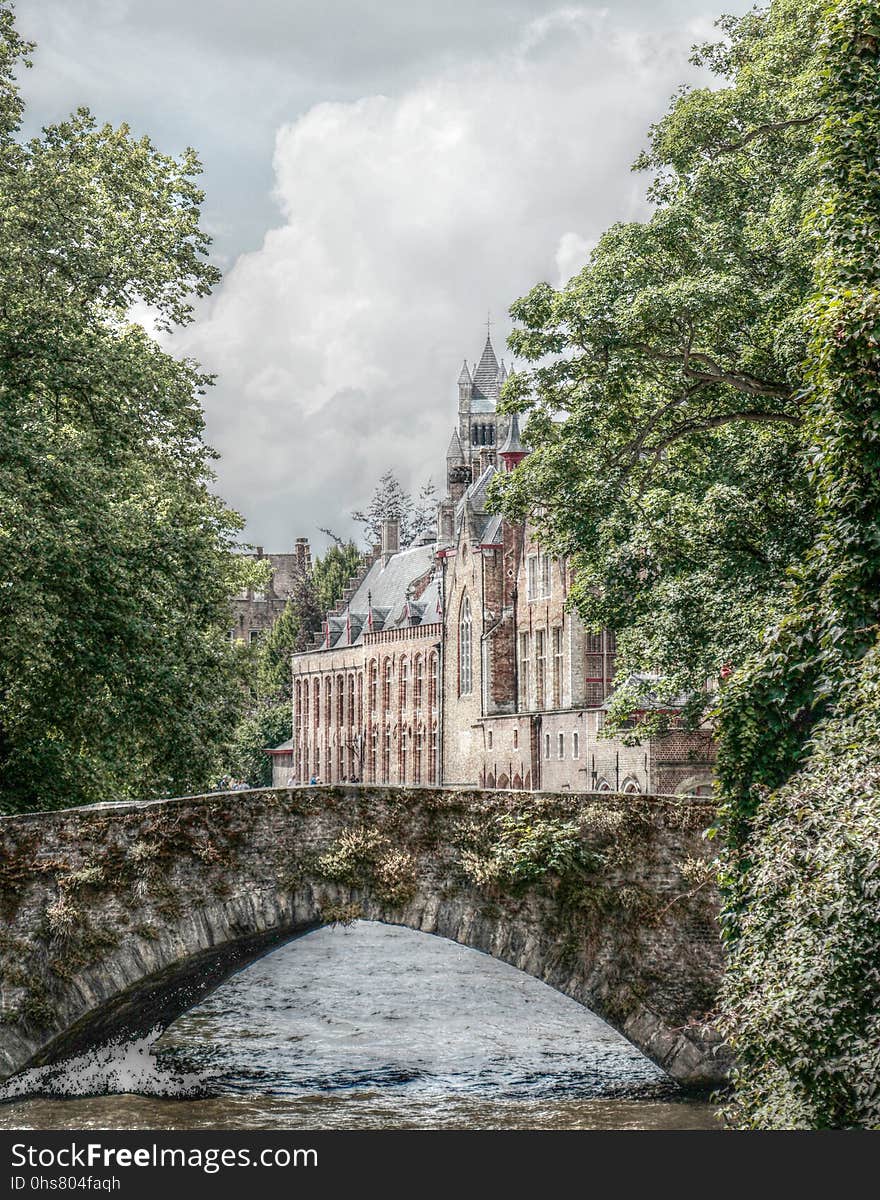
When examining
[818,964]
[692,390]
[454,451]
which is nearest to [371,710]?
[454,451]

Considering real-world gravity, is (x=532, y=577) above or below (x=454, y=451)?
below

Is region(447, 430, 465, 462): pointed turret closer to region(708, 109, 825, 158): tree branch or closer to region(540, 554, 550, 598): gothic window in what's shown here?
region(540, 554, 550, 598): gothic window

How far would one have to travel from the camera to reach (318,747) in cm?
9394

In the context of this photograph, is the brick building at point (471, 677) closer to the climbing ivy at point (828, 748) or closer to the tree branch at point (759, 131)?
Result: the tree branch at point (759, 131)

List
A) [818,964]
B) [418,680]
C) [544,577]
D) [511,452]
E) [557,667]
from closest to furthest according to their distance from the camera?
[818,964]
[557,667]
[544,577]
[511,452]
[418,680]

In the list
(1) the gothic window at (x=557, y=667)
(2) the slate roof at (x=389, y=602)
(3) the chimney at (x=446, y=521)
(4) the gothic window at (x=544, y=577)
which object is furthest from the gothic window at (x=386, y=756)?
(1) the gothic window at (x=557, y=667)

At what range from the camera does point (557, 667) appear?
52.8 metres

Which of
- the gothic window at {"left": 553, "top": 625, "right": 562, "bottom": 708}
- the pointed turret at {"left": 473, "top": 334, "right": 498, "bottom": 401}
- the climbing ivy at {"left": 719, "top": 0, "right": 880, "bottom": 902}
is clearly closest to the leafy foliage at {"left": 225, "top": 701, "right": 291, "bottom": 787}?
the gothic window at {"left": 553, "top": 625, "right": 562, "bottom": 708}

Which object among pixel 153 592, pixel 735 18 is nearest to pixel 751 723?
pixel 153 592

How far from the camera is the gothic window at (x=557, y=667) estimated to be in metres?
52.2

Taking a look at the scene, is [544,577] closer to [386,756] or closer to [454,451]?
[386,756]

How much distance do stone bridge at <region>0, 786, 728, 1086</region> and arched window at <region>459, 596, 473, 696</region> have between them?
4727 cm

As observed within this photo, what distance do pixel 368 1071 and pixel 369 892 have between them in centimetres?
591

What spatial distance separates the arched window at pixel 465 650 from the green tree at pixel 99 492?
3796 centimetres
